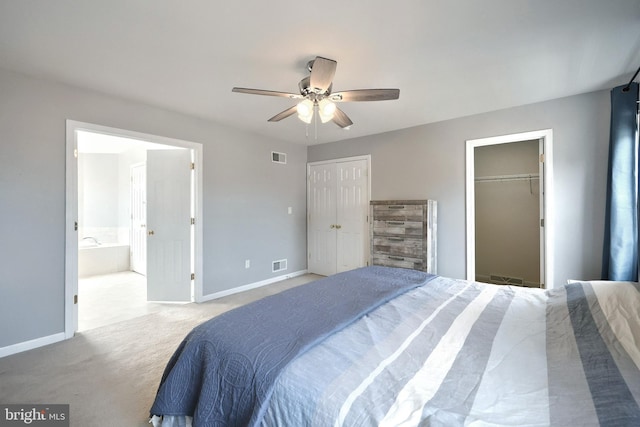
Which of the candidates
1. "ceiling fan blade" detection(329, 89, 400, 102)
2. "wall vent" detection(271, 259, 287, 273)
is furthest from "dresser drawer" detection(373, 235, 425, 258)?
"ceiling fan blade" detection(329, 89, 400, 102)

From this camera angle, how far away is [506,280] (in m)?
4.47

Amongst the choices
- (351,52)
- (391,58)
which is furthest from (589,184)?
(351,52)

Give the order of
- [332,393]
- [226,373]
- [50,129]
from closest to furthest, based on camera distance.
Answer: [332,393] → [226,373] → [50,129]

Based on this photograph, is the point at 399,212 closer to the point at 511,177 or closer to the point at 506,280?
the point at 511,177

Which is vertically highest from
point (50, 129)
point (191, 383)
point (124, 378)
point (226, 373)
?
A: point (50, 129)

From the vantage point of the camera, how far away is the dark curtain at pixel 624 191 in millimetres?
2441

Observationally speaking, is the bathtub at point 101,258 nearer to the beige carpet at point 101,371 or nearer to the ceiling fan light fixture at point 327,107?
the beige carpet at point 101,371

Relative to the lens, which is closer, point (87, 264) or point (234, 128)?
point (234, 128)

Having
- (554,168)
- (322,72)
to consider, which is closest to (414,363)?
(322,72)

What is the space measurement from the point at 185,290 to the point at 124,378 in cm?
168

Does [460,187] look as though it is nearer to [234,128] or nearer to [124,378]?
[234,128]

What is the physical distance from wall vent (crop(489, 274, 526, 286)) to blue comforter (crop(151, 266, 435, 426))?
3.67 metres

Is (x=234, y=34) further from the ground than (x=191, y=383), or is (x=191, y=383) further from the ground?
(x=234, y=34)

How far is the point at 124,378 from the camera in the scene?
2.02 m
